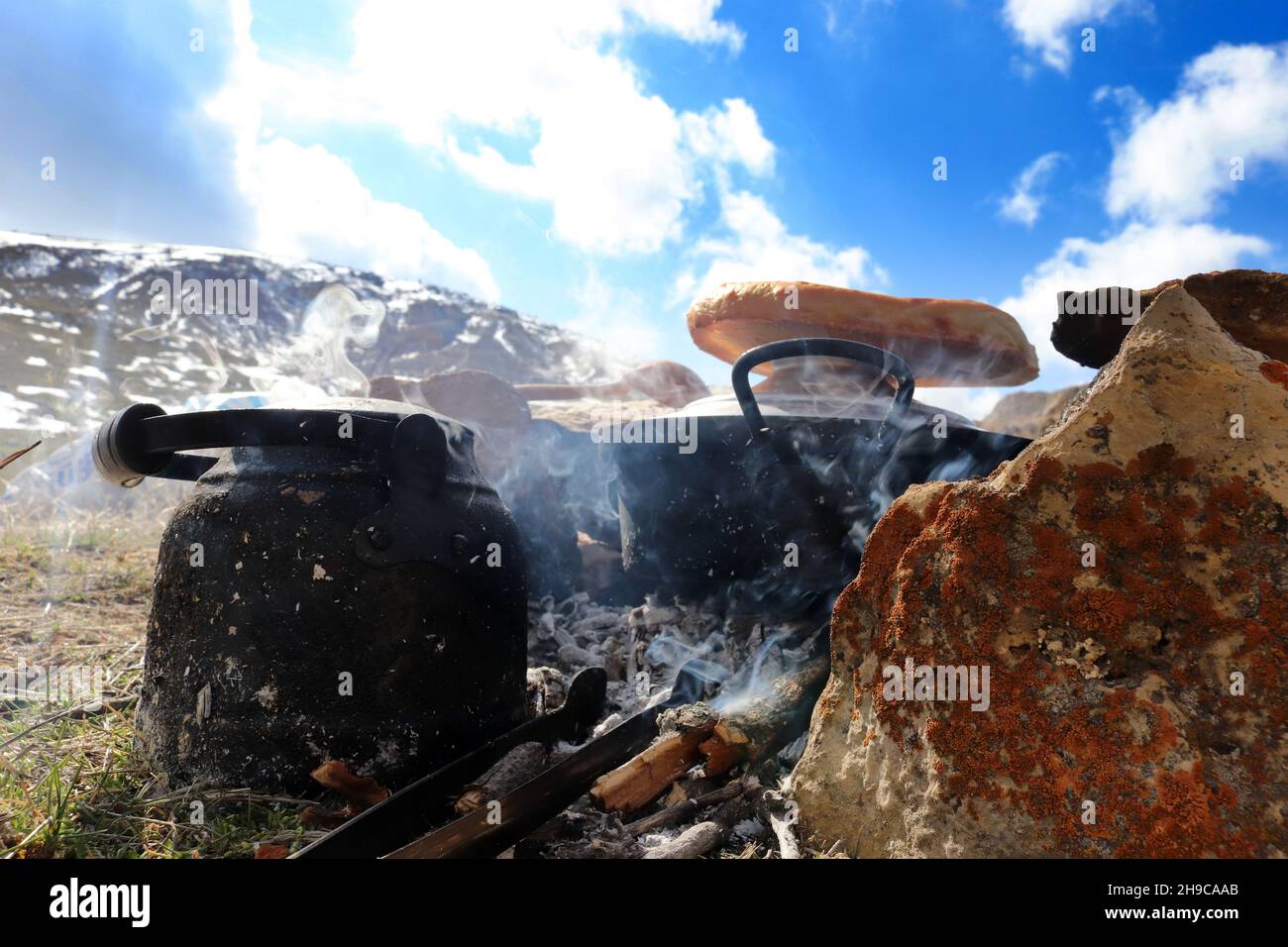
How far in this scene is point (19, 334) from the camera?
40.5 ft

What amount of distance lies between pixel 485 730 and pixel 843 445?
1643 millimetres

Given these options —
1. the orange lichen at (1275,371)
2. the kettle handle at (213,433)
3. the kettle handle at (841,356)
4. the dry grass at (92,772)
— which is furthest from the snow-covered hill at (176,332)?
the orange lichen at (1275,371)

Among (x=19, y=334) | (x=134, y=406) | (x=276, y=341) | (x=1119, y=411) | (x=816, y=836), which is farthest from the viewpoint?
(x=276, y=341)

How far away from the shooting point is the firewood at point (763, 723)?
7.04 ft

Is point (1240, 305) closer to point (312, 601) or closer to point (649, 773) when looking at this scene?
point (649, 773)

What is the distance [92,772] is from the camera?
2312 mm

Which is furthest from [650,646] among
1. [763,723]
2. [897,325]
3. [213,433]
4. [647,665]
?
[213,433]

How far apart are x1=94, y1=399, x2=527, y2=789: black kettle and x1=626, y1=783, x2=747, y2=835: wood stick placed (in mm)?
643

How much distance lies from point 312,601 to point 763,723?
1292 mm

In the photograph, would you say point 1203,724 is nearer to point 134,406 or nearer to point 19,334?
point 134,406

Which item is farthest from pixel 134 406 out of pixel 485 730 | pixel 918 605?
pixel 918 605

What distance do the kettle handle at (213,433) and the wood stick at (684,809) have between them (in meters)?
1.27

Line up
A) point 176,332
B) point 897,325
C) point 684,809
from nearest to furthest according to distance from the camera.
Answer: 1. point 684,809
2. point 897,325
3. point 176,332

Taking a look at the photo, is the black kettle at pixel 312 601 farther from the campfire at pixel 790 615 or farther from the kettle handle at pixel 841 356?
the kettle handle at pixel 841 356
